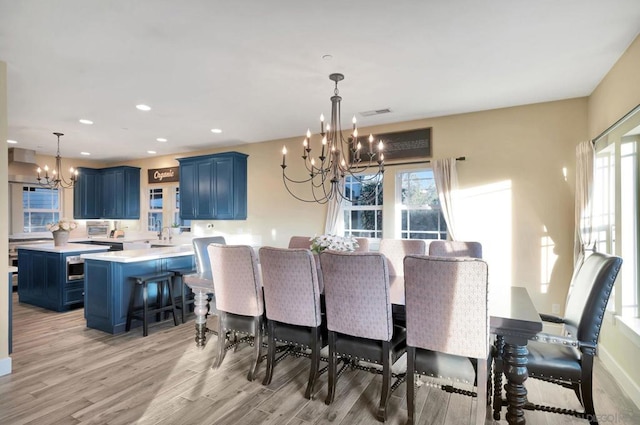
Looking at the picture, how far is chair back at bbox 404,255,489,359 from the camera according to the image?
73.5 inches

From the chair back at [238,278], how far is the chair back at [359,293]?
26.0 inches

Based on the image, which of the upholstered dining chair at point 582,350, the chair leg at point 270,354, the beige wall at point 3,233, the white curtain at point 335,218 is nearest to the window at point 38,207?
the beige wall at point 3,233

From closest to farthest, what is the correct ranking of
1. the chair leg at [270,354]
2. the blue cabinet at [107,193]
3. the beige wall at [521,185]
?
the chair leg at [270,354] < the beige wall at [521,185] < the blue cabinet at [107,193]

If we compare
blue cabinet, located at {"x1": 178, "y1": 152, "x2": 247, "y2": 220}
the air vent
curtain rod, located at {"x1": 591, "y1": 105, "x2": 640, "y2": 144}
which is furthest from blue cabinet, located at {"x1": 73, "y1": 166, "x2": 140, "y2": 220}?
curtain rod, located at {"x1": 591, "y1": 105, "x2": 640, "y2": 144}

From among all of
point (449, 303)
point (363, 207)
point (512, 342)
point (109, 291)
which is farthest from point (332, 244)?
point (109, 291)

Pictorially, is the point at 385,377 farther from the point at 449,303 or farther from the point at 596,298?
the point at 596,298

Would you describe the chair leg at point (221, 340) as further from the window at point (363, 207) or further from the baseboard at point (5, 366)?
the window at point (363, 207)

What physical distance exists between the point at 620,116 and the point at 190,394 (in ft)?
13.5

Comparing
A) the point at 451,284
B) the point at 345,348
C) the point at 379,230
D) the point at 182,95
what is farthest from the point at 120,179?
the point at 451,284

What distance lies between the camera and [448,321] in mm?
1946

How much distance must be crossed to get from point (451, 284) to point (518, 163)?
8.99 feet

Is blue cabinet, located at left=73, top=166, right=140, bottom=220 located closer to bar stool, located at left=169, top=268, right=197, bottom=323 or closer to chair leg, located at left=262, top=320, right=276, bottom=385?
bar stool, located at left=169, top=268, right=197, bottom=323

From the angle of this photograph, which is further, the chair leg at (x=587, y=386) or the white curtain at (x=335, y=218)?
the white curtain at (x=335, y=218)

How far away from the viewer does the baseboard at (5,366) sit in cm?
276
